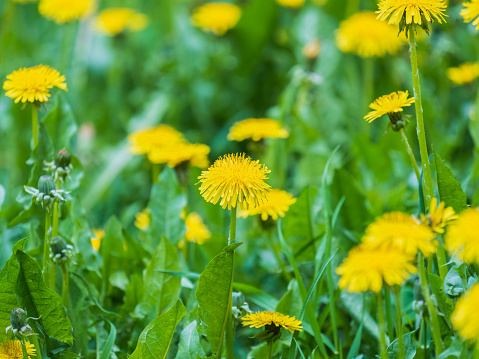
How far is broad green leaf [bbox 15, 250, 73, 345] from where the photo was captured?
39.7 inches

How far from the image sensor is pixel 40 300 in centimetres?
104

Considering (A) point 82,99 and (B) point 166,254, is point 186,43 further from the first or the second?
(B) point 166,254

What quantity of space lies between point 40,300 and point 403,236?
0.66 meters

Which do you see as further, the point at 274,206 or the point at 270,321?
the point at 274,206

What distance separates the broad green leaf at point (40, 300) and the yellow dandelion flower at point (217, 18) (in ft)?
6.07

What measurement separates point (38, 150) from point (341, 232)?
2.55 ft

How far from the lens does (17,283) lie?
1014mm

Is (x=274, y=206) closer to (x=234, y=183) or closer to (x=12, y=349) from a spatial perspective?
(x=234, y=183)

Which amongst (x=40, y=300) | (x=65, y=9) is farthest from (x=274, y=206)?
(x=65, y=9)

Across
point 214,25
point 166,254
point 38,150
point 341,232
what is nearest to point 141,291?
point 166,254

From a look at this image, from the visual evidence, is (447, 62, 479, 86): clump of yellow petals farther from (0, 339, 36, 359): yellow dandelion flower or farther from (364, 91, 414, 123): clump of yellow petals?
(0, 339, 36, 359): yellow dandelion flower

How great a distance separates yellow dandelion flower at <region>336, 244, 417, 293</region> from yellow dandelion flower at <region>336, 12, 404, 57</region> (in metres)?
1.54

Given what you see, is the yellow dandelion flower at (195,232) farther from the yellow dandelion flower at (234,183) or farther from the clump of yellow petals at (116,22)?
the clump of yellow petals at (116,22)

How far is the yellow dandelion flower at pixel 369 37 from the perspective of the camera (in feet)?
7.10
